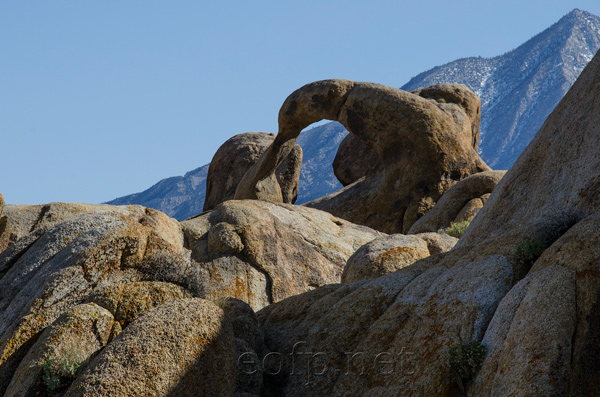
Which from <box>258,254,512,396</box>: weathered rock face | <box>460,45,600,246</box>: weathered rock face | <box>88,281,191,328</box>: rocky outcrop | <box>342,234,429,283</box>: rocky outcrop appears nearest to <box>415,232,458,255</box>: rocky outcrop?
<box>342,234,429,283</box>: rocky outcrop

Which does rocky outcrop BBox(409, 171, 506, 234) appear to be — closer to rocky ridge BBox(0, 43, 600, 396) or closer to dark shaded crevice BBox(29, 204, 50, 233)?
rocky ridge BBox(0, 43, 600, 396)

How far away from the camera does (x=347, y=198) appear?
98.0ft

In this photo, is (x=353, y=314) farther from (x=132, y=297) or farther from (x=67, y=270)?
(x=67, y=270)

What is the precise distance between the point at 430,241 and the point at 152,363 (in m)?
9.86

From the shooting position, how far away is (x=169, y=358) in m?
7.82

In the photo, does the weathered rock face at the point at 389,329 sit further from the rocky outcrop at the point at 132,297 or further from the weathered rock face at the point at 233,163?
the weathered rock face at the point at 233,163

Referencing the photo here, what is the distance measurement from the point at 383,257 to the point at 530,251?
21.8ft

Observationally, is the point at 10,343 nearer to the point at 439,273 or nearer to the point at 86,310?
the point at 86,310

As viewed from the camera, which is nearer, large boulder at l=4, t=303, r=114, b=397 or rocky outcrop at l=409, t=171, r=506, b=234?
large boulder at l=4, t=303, r=114, b=397

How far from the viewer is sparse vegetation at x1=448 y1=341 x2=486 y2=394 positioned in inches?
273

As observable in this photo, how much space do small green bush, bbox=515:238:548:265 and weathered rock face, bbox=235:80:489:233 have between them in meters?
18.8

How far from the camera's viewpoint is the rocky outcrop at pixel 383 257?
47.0 ft

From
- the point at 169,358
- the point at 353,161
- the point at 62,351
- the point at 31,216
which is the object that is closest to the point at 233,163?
the point at 353,161

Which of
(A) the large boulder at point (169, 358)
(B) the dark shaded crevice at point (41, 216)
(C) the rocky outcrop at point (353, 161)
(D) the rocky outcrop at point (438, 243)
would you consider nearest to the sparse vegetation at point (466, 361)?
(A) the large boulder at point (169, 358)
